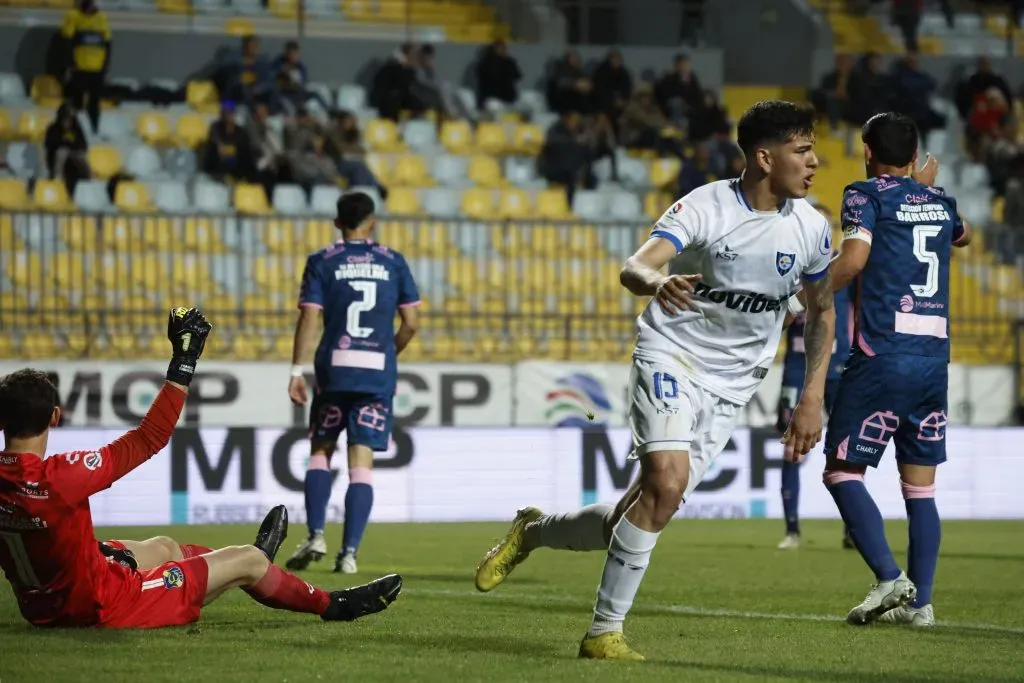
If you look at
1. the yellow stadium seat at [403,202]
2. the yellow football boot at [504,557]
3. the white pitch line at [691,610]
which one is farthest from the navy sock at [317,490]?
the yellow stadium seat at [403,202]

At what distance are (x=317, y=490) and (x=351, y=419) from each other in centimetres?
47

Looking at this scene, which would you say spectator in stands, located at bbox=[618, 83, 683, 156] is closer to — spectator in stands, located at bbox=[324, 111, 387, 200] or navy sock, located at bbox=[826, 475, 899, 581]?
spectator in stands, located at bbox=[324, 111, 387, 200]

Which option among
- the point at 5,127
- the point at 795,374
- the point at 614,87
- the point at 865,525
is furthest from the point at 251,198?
the point at 865,525

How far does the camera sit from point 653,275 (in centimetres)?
571

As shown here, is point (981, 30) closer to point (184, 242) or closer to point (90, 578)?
point (184, 242)

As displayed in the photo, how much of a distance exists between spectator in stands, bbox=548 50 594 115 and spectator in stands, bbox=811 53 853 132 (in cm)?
342

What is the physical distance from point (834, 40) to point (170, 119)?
10167 millimetres

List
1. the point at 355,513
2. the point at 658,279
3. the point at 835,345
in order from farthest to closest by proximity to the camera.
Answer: the point at 835,345 < the point at 355,513 < the point at 658,279

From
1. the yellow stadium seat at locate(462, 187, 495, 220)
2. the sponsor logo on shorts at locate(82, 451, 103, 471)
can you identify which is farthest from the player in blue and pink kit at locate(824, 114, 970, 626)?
the yellow stadium seat at locate(462, 187, 495, 220)

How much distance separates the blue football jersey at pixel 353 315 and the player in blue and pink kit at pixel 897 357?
342 cm

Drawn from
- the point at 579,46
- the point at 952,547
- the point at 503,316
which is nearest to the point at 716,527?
the point at 952,547

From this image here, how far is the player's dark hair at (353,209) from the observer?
998cm

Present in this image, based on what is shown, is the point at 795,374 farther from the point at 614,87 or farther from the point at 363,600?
the point at 614,87

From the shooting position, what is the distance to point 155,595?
641 cm
